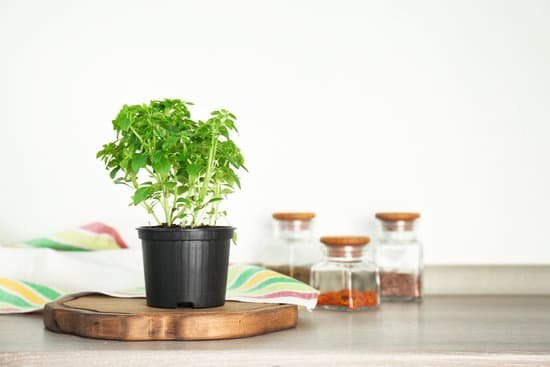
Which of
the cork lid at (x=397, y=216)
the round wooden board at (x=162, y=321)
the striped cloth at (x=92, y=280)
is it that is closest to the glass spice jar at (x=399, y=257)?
the cork lid at (x=397, y=216)

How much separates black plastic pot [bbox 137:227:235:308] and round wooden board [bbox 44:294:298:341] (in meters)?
0.02

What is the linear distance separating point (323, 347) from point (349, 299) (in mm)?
444

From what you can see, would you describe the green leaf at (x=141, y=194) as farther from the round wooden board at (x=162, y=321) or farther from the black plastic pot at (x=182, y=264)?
the round wooden board at (x=162, y=321)

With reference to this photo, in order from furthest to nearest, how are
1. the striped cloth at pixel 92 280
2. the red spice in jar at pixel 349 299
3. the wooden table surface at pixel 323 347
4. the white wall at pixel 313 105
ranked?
the white wall at pixel 313 105
the red spice in jar at pixel 349 299
the striped cloth at pixel 92 280
the wooden table surface at pixel 323 347

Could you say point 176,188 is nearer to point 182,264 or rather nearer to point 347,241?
point 182,264

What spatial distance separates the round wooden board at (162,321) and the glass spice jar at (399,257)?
49 cm

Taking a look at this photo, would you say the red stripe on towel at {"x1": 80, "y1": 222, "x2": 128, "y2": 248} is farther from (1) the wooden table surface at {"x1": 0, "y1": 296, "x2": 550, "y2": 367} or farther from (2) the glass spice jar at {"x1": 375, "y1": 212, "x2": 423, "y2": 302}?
(2) the glass spice jar at {"x1": 375, "y1": 212, "x2": 423, "y2": 302}

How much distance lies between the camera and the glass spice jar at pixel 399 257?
1576mm

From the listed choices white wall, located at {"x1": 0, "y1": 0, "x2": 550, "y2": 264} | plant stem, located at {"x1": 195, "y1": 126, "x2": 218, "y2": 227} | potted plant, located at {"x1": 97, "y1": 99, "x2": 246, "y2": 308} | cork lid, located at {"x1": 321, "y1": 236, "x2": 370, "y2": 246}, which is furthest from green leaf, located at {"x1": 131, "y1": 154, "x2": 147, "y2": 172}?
white wall, located at {"x1": 0, "y1": 0, "x2": 550, "y2": 264}

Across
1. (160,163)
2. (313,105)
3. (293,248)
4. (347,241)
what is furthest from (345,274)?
(160,163)

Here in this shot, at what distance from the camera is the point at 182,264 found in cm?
111

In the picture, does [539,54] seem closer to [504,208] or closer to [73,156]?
[504,208]

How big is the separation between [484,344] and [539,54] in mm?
967

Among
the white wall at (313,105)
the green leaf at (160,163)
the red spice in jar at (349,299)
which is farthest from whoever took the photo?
the white wall at (313,105)
